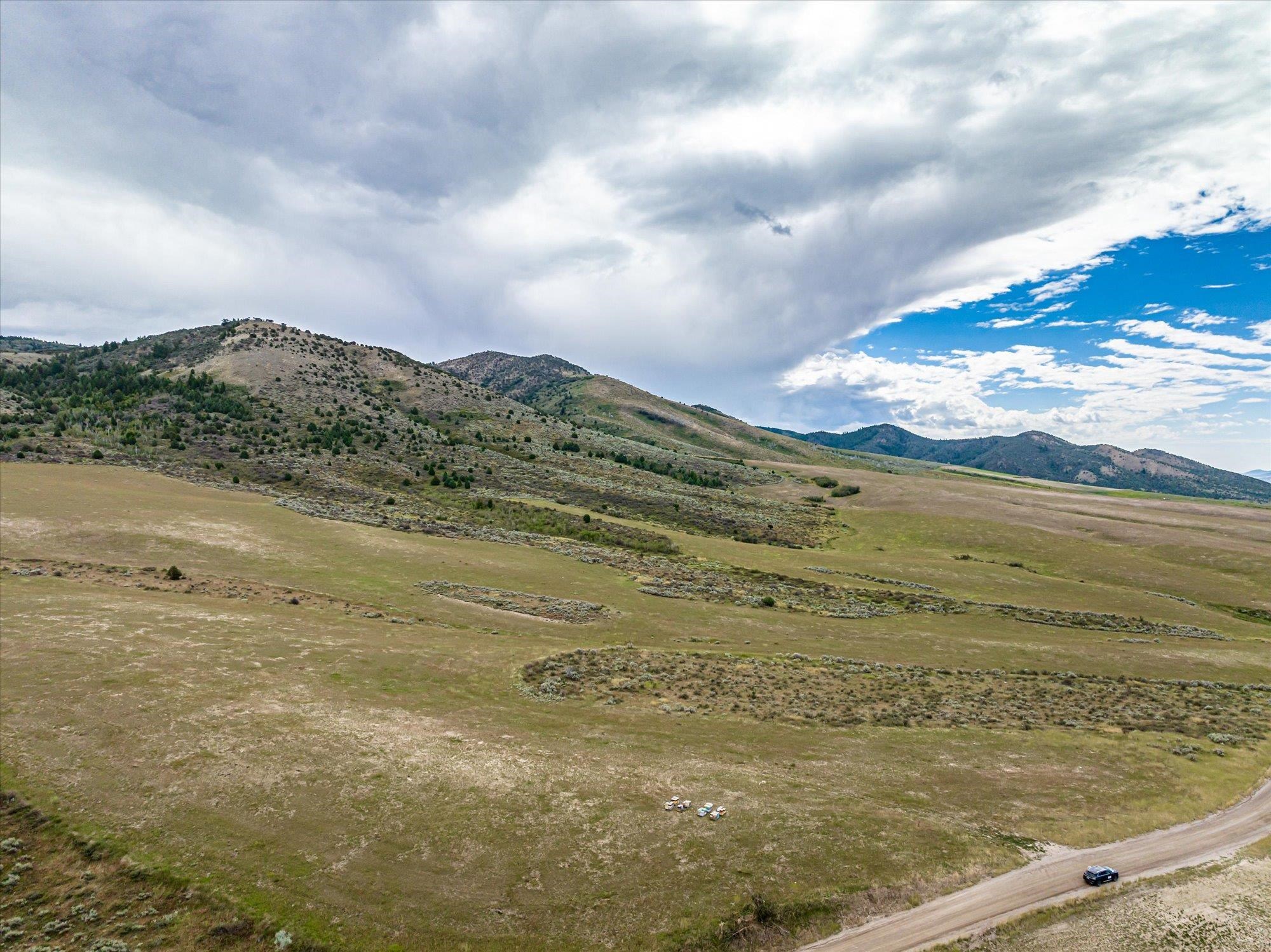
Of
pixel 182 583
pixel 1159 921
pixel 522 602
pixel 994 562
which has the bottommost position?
pixel 1159 921

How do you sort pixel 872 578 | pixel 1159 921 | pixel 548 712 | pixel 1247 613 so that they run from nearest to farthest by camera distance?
pixel 1159 921
pixel 548 712
pixel 1247 613
pixel 872 578

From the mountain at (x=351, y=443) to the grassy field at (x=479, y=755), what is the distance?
29474mm

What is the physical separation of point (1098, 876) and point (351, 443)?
12599cm

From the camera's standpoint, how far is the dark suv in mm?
20500

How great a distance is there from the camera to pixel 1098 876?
67.3ft

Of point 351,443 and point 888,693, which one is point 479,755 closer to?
point 888,693

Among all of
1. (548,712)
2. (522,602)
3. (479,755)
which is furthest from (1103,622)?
(479,755)

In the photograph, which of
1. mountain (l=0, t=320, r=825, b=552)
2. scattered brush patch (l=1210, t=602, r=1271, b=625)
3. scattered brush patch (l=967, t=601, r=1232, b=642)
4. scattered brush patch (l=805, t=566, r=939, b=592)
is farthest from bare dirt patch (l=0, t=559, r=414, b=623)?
scattered brush patch (l=1210, t=602, r=1271, b=625)

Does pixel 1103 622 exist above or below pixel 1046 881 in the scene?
above

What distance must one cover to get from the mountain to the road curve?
60.3 meters

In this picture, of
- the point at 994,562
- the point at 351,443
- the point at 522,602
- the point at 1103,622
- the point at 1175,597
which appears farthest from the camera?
the point at 351,443

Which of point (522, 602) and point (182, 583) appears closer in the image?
point (182, 583)

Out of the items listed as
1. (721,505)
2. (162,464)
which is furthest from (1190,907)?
(162,464)

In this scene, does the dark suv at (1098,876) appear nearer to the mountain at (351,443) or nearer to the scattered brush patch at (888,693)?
the scattered brush patch at (888,693)
